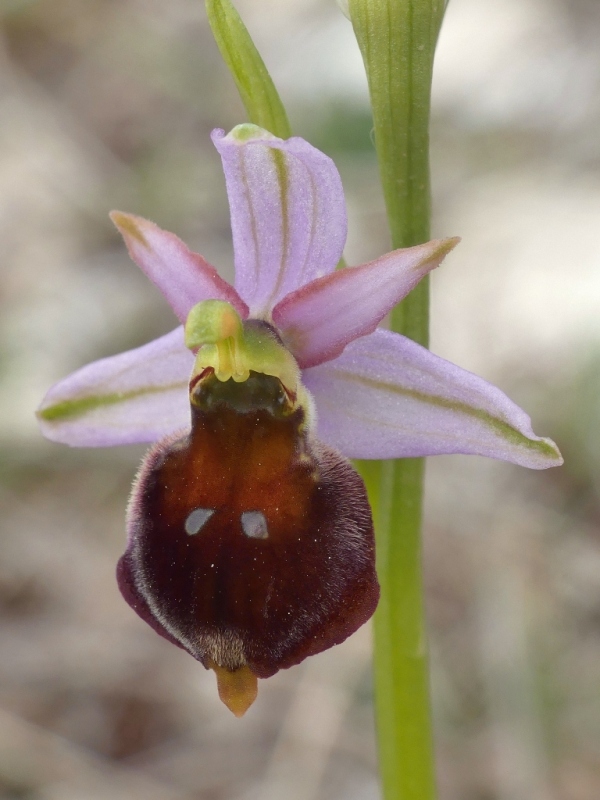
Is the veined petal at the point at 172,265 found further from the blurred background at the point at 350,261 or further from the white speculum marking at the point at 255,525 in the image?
the blurred background at the point at 350,261

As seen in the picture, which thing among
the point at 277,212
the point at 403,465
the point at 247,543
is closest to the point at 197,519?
the point at 247,543

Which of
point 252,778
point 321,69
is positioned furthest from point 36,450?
point 321,69

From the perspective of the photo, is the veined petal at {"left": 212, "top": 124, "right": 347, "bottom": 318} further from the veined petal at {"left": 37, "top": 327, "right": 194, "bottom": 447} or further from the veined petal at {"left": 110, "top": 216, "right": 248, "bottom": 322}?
the veined petal at {"left": 37, "top": 327, "right": 194, "bottom": 447}

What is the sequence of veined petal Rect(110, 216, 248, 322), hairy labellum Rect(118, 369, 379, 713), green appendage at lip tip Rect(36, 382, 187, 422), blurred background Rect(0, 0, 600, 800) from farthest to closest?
blurred background Rect(0, 0, 600, 800) → green appendage at lip tip Rect(36, 382, 187, 422) → veined petal Rect(110, 216, 248, 322) → hairy labellum Rect(118, 369, 379, 713)

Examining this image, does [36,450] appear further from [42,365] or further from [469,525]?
[469,525]

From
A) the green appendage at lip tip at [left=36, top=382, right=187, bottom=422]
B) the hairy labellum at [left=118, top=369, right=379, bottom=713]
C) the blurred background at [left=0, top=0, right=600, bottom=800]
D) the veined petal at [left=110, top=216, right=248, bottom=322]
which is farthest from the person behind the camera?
the blurred background at [left=0, top=0, right=600, bottom=800]

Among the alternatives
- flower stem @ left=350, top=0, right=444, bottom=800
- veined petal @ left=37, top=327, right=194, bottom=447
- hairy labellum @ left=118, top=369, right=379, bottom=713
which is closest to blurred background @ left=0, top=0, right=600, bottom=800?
flower stem @ left=350, top=0, right=444, bottom=800
